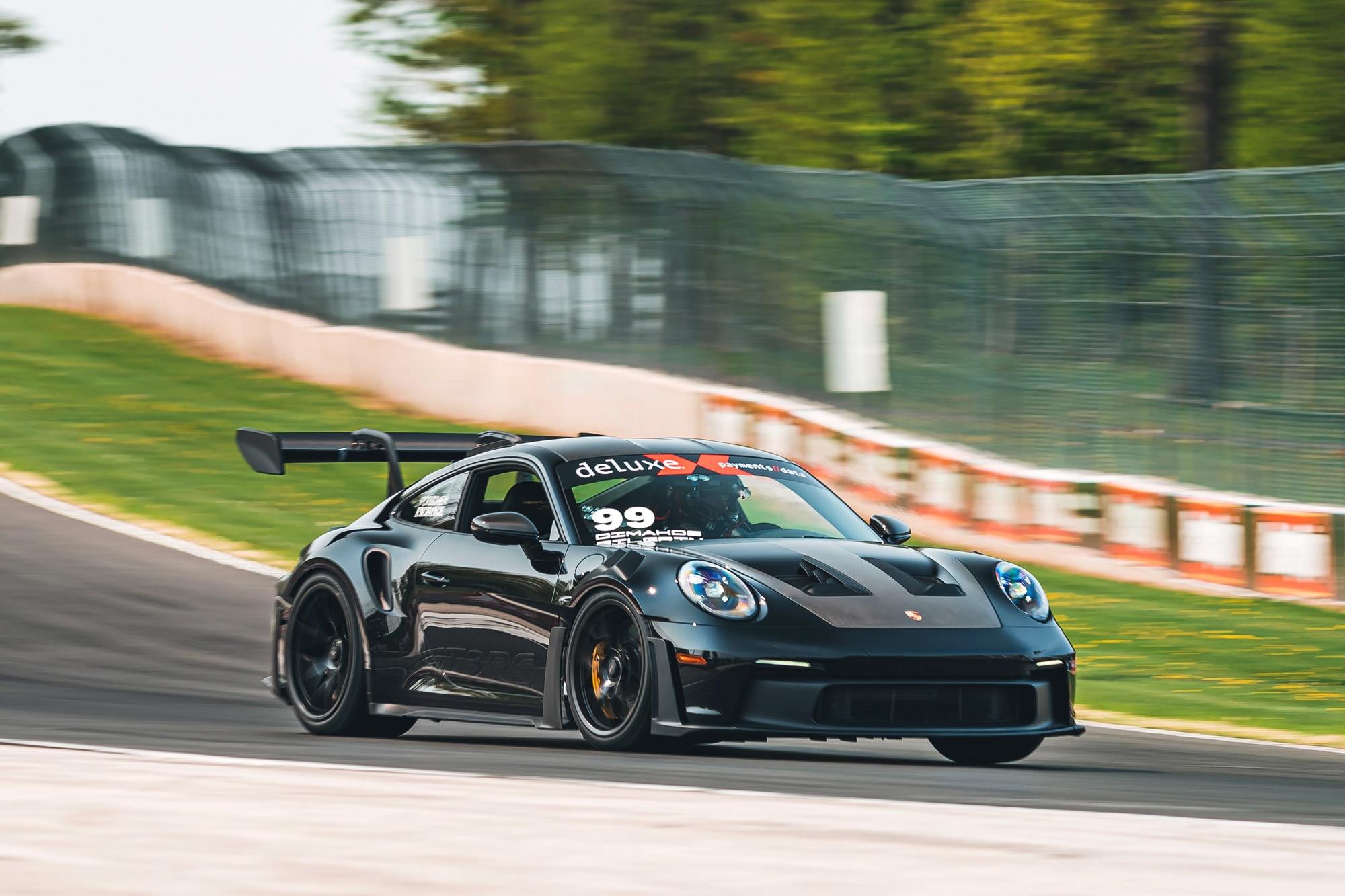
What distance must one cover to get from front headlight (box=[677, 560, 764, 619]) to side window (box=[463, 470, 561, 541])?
3.19ft

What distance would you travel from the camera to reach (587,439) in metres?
9.02

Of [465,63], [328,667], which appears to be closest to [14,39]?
[465,63]

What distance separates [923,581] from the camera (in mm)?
7926

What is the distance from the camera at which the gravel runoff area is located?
4.68 meters

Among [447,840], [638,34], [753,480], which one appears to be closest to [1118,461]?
[753,480]

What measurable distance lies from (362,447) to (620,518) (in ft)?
6.04

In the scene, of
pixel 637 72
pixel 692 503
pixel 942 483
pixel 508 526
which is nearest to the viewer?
pixel 508 526

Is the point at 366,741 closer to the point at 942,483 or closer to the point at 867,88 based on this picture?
the point at 942,483

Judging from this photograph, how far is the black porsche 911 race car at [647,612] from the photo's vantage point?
7484 mm

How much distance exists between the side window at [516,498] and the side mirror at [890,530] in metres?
0.26

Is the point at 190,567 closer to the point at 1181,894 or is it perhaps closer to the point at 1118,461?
the point at 1118,461

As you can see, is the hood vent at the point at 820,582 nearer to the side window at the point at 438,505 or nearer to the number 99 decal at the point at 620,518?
the number 99 decal at the point at 620,518

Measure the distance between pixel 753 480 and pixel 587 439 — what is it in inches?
→ 29.1

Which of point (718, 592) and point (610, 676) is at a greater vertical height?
point (718, 592)
